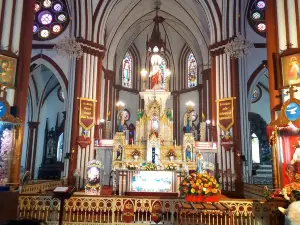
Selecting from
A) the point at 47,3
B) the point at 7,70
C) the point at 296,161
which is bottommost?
the point at 296,161

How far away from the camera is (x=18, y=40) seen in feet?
39.3

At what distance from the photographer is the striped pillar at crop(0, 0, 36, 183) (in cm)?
1162

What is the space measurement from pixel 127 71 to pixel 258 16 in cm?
1629

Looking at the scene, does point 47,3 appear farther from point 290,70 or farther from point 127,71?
point 290,70

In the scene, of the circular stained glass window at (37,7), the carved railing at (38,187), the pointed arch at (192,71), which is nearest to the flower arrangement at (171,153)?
the carved railing at (38,187)

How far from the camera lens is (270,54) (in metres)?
11.3

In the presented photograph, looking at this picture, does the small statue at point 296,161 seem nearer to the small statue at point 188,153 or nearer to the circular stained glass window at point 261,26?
the small statue at point 188,153

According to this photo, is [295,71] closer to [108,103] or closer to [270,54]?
[270,54]

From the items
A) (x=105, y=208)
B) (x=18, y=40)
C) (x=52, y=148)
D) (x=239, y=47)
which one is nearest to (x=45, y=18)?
(x=52, y=148)

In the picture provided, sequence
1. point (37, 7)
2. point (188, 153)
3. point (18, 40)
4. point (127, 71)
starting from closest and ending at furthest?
point (18, 40), point (188, 153), point (37, 7), point (127, 71)

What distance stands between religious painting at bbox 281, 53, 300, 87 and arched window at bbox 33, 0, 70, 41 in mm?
18505

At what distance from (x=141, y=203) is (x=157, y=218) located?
0.69m

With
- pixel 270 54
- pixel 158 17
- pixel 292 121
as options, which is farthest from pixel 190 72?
pixel 292 121

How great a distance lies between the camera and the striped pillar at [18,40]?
457 inches
